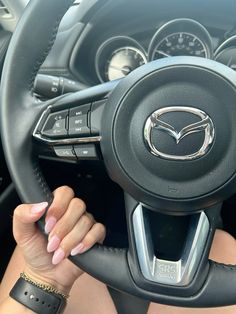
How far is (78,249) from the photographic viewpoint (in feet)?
2.76

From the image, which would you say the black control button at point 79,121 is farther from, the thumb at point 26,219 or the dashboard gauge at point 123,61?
the dashboard gauge at point 123,61

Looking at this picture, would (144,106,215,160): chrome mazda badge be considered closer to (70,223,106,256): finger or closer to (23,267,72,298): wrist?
(70,223,106,256): finger

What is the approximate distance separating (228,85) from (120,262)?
0.31 metres

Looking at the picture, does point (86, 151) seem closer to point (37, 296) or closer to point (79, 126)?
point (79, 126)

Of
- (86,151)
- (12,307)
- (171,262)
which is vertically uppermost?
(86,151)

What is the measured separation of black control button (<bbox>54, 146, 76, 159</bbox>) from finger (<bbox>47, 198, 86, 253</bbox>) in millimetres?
78

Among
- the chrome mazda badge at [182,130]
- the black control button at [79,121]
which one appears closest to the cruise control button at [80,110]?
the black control button at [79,121]

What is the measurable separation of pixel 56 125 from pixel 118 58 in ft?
1.55

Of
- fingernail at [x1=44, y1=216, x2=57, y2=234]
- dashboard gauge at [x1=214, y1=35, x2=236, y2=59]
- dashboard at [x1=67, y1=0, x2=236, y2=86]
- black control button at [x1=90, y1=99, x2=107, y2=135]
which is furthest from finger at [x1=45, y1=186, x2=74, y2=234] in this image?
dashboard gauge at [x1=214, y1=35, x2=236, y2=59]

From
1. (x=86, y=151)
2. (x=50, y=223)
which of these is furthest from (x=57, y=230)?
(x=86, y=151)

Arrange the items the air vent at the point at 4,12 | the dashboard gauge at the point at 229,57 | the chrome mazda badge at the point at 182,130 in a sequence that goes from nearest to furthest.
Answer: the chrome mazda badge at the point at 182,130 → the dashboard gauge at the point at 229,57 → the air vent at the point at 4,12

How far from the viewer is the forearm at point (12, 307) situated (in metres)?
0.93

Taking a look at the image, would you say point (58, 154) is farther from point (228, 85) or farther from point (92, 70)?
point (92, 70)

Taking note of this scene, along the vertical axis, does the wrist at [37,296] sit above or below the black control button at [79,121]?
below
